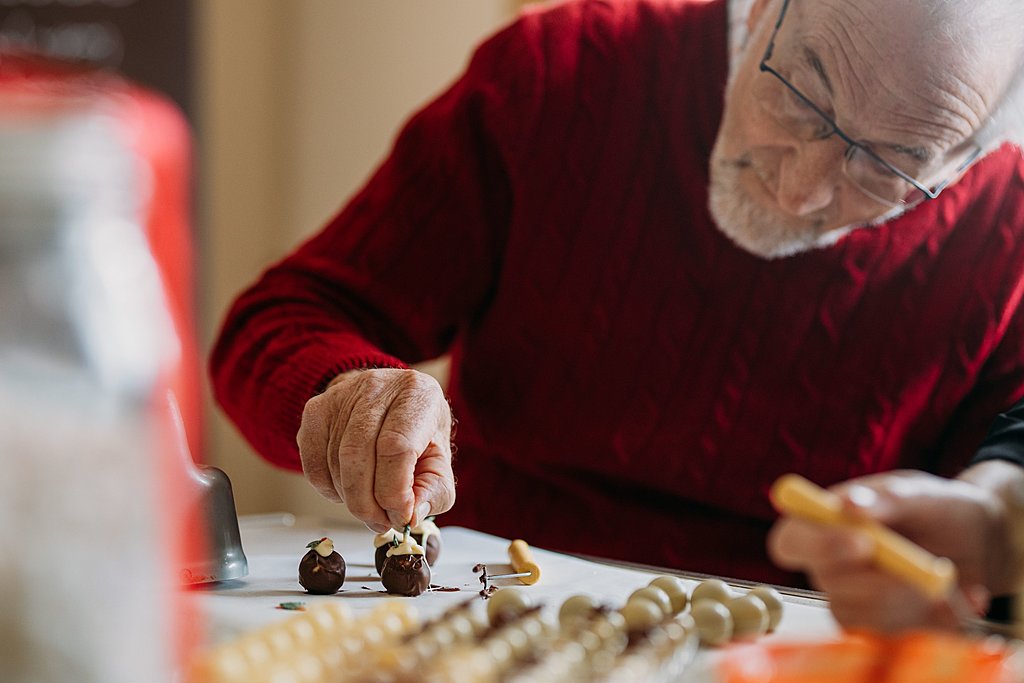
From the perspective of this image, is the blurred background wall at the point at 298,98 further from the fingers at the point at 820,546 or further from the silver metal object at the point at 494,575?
the fingers at the point at 820,546

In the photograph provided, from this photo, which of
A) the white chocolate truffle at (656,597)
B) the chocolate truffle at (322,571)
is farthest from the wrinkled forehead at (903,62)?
the chocolate truffle at (322,571)

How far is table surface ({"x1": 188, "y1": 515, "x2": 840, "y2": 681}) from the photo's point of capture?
2.27ft

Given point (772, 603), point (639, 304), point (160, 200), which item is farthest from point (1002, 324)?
point (160, 200)

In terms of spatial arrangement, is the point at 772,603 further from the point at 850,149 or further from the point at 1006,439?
the point at 850,149

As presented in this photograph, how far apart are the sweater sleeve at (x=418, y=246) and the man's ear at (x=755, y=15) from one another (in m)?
0.30

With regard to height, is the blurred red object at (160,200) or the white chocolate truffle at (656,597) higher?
the blurred red object at (160,200)

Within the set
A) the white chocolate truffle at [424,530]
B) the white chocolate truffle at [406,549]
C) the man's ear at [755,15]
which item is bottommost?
the white chocolate truffle at [424,530]

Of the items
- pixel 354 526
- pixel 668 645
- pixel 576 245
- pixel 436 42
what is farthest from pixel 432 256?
pixel 436 42

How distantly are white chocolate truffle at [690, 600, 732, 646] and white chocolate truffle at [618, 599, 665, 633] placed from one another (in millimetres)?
24

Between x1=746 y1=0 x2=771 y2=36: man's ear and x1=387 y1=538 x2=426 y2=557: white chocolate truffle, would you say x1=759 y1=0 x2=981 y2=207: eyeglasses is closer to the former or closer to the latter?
x1=746 y1=0 x2=771 y2=36: man's ear

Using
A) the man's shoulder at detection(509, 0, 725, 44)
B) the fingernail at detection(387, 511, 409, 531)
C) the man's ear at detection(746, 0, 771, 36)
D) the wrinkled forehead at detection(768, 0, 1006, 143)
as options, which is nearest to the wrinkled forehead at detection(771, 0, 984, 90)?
the wrinkled forehead at detection(768, 0, 1006, 143)

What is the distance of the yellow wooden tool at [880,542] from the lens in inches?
A: 20.7

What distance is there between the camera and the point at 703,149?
1.40 meters

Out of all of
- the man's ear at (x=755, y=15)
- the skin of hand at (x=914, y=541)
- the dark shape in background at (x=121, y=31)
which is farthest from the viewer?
the dark shape in background at (x=121, y=31)
